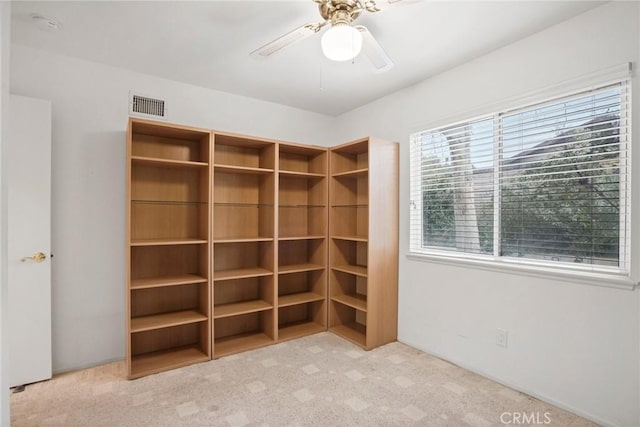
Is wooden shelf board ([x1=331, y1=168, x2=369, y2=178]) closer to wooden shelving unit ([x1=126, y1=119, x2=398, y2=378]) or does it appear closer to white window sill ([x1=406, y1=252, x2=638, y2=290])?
wooden shelving unit ([x1=126, y1=119, x2=398, y2=378])

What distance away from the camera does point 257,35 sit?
233 cm

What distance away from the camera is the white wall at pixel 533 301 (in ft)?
6.26

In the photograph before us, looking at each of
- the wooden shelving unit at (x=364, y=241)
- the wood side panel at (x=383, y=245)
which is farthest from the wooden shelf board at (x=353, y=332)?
the wood side panel at (x=383, y=245)

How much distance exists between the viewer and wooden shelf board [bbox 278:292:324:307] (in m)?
3.38

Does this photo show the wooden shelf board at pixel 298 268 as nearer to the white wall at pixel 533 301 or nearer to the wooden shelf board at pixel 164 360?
the white wall at pixel 533 301

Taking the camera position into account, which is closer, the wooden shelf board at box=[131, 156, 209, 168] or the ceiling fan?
the ceiling fan

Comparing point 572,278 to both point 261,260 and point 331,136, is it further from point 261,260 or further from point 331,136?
point 331,136

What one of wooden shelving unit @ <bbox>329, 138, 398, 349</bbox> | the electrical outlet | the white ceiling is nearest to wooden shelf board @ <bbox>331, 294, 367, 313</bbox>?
wooden shelving unit @ <bbox>329, 138, 398, 349</bbox>

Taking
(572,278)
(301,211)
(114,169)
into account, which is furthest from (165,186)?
(572,278)

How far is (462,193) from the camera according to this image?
2.84 metres

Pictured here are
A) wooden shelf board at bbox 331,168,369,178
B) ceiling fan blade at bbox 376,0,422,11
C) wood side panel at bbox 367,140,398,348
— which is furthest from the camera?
wooden shelf board at bbox 331,168,369,178

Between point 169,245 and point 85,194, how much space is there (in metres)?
0.78

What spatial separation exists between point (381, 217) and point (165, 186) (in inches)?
81.6

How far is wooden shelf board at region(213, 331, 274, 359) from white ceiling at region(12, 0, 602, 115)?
254 cm
